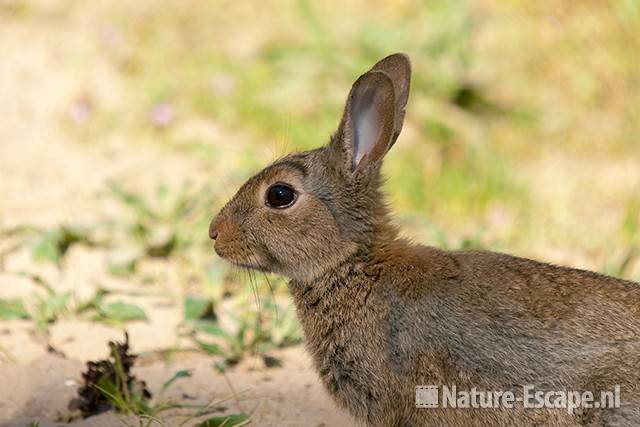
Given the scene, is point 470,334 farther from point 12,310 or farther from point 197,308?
point 12,310

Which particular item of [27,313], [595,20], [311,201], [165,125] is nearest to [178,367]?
[27,313]

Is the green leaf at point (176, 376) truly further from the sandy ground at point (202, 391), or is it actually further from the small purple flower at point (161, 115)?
the small purple flower at point (161, 115)

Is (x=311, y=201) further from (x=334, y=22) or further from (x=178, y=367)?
(x=334, y=22)

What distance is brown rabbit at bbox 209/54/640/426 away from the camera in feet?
11.4

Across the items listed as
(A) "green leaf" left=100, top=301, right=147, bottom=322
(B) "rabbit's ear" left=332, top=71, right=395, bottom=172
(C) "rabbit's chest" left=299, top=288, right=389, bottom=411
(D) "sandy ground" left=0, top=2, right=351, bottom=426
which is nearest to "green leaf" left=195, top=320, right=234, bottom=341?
(D) "sandy ground" left=0, top=2, right=351, bottom=426

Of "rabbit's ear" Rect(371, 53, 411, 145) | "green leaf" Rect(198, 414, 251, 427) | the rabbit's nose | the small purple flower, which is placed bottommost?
"green leaf" Rect(198, 414, 251, 427)

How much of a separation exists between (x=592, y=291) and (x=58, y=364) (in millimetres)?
2310

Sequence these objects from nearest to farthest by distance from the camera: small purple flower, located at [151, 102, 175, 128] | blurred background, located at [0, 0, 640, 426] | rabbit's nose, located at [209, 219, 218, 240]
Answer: rabbit's nose, located at [209, 219, 218, 240] → blurred background, located at [0, 0, 640, 426] → small purple flower, located at [151, 102, 175, 128]

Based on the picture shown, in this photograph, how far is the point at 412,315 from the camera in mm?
3643

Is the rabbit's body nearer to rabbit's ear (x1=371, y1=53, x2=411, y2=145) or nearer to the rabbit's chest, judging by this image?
the rabbit's chest

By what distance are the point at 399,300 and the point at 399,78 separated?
852 mm

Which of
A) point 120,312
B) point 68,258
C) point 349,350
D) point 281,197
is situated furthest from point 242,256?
point 68,258

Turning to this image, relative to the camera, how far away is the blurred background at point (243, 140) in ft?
17.4

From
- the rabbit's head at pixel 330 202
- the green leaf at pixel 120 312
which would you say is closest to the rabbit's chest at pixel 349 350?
the rabbit's head at pixel 330 202
